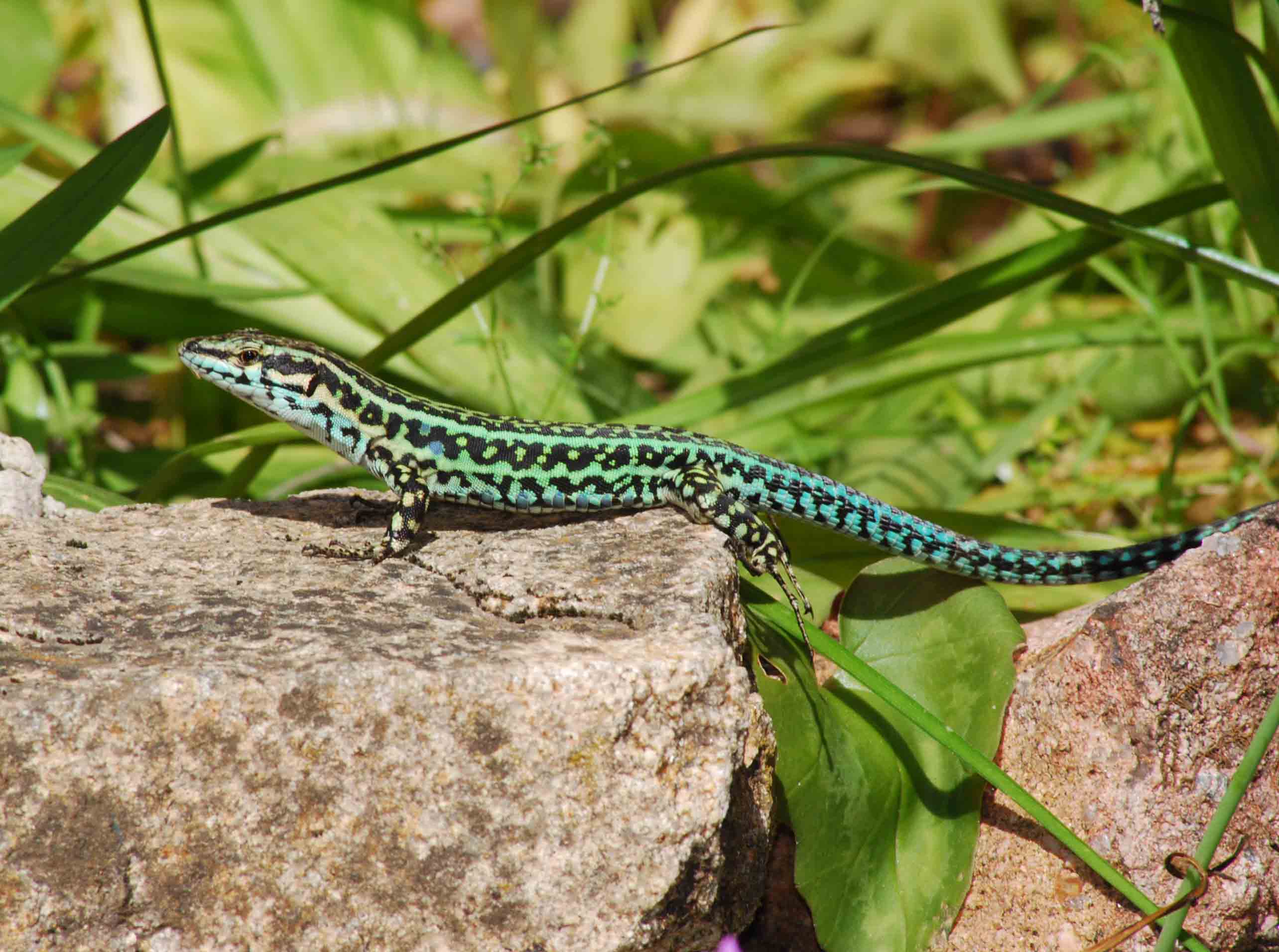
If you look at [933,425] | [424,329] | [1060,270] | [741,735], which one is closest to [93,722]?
[741,735]

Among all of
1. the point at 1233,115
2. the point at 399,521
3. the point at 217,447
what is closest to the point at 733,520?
the point at 399,521

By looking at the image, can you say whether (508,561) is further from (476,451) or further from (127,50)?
(127,50)

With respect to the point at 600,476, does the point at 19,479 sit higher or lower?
higher

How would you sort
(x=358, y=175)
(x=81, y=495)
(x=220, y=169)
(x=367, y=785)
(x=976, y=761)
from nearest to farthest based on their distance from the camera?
(x=367, y=785) → (x=976, y=761) → (x=358, y=175) → (x=81, y=495) → (x=220, y=169)

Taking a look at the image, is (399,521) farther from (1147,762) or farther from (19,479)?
(1147,762)

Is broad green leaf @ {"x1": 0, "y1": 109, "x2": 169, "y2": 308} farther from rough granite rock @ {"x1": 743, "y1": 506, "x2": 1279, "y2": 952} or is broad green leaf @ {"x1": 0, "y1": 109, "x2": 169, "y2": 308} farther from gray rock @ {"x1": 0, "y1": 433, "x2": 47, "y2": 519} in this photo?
rough granite rock @ {"x1": 743, "y1": 506, "x2": 1279, "y2": 952}

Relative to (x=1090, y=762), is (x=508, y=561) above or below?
above

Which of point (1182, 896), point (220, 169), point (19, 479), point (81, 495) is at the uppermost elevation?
point (220, 169)
